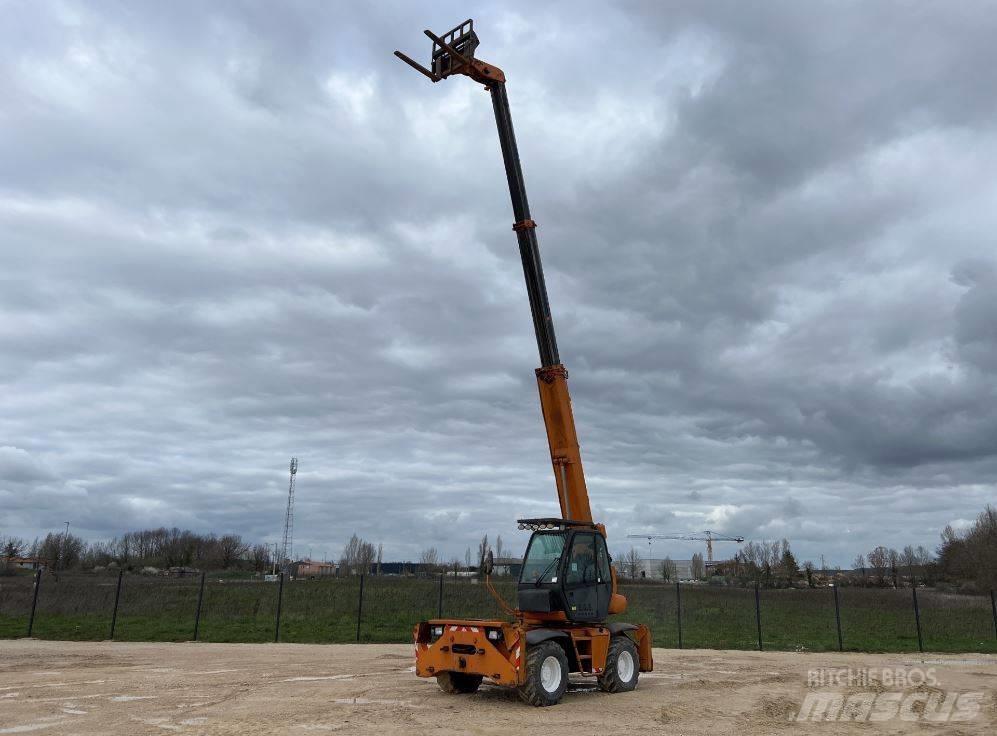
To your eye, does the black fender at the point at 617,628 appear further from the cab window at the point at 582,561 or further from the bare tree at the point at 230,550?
the bare tree at the point at 230,550

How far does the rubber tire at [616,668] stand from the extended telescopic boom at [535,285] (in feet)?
7.97

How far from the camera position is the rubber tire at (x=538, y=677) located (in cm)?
1343

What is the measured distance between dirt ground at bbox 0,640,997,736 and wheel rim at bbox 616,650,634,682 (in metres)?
0.56

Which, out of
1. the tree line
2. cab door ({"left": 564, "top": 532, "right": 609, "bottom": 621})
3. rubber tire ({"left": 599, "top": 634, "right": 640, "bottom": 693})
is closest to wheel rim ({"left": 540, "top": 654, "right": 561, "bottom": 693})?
cab door ({"left": 564, "top": 532, "right": 609, "bottom": 621})

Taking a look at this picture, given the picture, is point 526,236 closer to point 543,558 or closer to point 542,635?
point 543,558

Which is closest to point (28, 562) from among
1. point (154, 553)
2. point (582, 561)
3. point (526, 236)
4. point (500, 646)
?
point (154, 553)

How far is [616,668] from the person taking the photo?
15.4 m

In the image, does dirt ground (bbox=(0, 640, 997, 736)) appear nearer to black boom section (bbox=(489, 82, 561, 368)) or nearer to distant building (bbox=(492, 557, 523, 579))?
distant building (bbox=(492, 557, 523, 579))

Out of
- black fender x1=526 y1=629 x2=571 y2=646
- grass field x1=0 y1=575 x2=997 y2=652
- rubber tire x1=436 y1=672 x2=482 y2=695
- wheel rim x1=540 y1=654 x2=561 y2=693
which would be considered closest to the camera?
black fender x1=526 y1=629 x2=571 y2=646

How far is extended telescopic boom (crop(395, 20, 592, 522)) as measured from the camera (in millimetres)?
16297

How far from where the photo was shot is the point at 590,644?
14.8m

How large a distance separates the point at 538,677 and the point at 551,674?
0.42 meters

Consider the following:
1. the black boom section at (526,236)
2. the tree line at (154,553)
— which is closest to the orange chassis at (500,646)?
the black boom section at (526,236)

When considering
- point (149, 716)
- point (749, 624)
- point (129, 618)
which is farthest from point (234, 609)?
point (149, 716)
